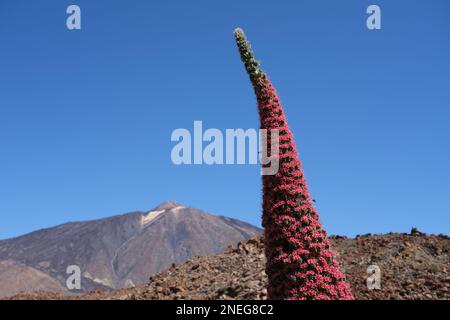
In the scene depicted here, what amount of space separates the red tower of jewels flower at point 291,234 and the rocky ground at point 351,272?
28.9ft

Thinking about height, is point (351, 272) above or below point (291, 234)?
below

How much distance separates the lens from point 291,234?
42.8 ft

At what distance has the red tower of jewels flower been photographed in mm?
12906

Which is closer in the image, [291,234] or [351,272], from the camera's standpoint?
[291,234]

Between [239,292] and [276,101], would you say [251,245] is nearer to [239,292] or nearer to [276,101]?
[239,292]

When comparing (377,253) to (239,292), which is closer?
(239,292)

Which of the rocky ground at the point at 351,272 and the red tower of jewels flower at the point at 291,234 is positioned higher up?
the red tower of jewels flower at the point at 291,234

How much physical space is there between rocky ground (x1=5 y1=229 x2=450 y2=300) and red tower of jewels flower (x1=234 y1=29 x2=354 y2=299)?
8798 millimetres

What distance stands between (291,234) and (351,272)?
38.1ft

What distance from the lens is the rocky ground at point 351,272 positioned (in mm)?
22266

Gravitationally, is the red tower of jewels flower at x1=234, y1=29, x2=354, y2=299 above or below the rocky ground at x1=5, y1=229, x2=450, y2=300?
above

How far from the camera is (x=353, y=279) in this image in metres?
23.0
